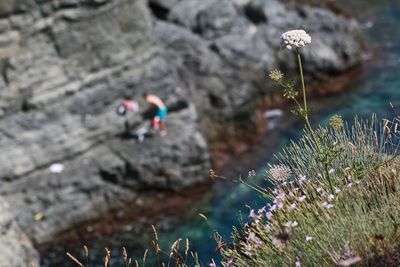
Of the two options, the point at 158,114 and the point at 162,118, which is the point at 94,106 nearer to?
the point at 158,114

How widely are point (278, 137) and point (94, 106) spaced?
5.03 m

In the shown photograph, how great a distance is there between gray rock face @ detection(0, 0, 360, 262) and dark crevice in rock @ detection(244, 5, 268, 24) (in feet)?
8.05

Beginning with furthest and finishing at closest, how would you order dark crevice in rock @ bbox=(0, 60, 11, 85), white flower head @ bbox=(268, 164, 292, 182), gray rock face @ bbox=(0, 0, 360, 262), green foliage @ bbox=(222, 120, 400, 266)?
gray rock face @ bbox=(0, 0, 360, 262)
dark crevice in rock @ bbox=(0, 60, 11, 85)
white flower head @ bbox=(268, 164, 292, 182)
green foliage @ bbox=(222, 120, 400, 266)

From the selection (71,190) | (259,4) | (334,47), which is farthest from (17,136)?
(334,47)

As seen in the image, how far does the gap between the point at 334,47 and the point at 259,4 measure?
2.74 m

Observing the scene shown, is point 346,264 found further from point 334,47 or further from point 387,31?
point 387,31

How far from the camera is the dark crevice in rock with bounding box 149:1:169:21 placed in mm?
18844

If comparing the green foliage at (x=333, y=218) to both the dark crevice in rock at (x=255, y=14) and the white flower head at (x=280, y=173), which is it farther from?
the dark crevice in rock at (x=255, y=14)

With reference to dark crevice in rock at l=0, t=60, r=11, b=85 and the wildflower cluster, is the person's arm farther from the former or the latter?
the wildflower cluster

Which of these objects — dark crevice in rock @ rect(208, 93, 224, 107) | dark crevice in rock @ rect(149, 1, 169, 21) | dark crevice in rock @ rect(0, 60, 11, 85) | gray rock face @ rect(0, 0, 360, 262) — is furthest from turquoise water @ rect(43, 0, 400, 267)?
dark crevice in rock @ rect(149, 1, 169, 21)

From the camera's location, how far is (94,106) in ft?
51.7

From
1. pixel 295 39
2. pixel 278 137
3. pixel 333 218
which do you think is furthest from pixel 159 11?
pixel 333 218

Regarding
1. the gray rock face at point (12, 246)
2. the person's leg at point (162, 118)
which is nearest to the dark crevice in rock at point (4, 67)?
the person's leg at point (162, 118)

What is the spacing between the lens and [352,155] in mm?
5496
